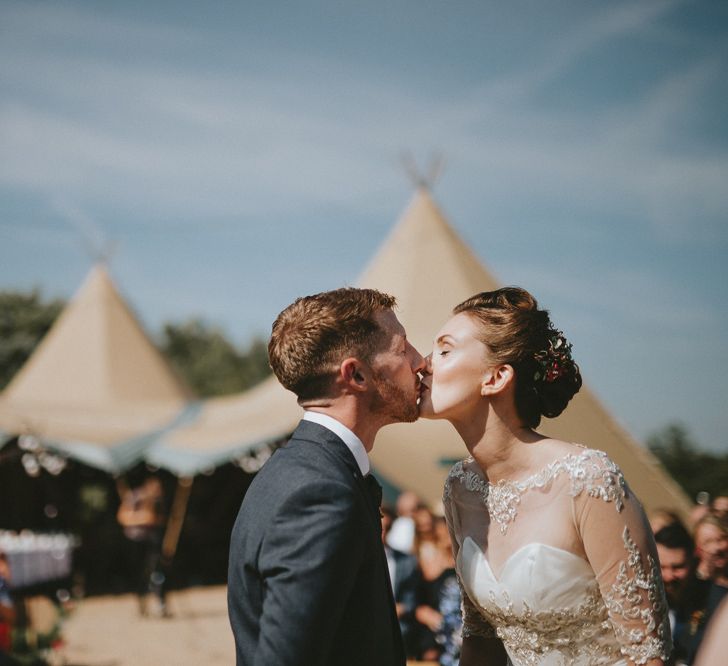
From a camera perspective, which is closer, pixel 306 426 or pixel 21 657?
pixel 306 426

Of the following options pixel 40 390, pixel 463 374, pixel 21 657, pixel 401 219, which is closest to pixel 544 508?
pixel 463 374

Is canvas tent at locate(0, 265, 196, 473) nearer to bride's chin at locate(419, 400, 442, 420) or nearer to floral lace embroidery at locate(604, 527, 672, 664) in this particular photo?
bride's chin at locate(419, 400, 442, 420)

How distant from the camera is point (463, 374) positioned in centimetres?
216

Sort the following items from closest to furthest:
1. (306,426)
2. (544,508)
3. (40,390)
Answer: (306,426)
(544,508)
(40,390)

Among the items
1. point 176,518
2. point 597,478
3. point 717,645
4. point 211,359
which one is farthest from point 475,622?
point 211,359

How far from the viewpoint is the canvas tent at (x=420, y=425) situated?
9.20 meters

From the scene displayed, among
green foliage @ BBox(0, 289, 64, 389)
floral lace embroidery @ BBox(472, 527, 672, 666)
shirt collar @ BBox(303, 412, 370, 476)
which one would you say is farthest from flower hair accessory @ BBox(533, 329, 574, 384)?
green foliage @ BBox(0, 289, 64, 389)

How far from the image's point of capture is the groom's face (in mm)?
1973

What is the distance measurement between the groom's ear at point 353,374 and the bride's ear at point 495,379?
0.42m

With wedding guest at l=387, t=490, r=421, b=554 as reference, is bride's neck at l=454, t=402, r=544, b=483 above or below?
above

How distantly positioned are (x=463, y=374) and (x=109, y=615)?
945cm

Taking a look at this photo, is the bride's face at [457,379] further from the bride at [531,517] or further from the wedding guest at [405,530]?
the wedding guest at [405,530]

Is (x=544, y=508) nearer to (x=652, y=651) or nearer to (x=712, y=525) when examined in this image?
(x=652, y=651)

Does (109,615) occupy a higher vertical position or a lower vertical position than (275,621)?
lower
